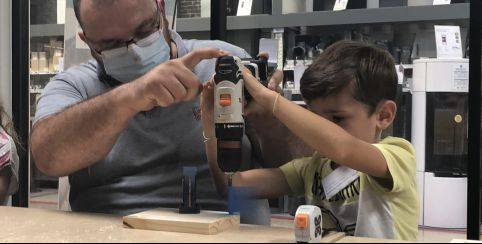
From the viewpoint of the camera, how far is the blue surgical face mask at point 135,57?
6.22 ft

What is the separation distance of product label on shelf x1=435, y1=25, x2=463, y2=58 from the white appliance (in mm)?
97

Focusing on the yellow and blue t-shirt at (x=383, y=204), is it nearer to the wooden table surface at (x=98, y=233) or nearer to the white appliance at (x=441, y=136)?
the wooden table surface at (x=98, y=233)

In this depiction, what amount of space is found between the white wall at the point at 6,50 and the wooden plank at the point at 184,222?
2.65 meters

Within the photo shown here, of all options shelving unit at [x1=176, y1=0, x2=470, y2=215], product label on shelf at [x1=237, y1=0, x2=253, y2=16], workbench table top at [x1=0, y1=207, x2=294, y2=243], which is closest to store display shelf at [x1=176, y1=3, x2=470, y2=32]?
shelving unit at [x1=176, y1=0, x2=470, y2=215]

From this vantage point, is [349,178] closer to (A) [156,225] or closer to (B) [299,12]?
(A) [156,225]

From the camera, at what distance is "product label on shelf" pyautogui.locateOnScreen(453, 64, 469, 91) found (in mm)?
5020

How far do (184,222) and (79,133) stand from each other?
1.80 feet

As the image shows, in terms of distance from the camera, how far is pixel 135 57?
75.2 inches

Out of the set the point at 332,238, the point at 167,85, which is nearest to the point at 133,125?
the point at 167,85

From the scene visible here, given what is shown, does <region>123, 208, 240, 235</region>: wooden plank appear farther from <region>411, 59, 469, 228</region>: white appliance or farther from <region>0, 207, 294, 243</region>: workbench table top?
<region>411, 59, 469, 228</region>: white appliance

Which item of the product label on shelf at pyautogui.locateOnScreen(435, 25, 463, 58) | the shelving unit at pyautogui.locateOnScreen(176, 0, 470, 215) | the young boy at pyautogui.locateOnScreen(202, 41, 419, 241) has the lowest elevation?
the young boy at pyautogui.locateOnScreen(202, 41, 419, 241)

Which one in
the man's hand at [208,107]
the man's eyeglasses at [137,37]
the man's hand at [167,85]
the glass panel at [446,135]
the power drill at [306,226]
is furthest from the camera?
the glass panel at [446,135]

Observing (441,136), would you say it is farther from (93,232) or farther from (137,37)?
(93,232)

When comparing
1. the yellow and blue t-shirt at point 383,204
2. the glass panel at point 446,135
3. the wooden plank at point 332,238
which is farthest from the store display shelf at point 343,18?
the wooden plank at point 332,238
